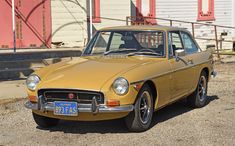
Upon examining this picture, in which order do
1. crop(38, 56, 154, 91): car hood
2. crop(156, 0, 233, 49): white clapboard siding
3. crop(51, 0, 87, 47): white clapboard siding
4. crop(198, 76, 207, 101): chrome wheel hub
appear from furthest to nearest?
crop(156, 0, 233, 49): white clapboard siding
crop(51, 0, 87, 47): white clapboard siding
crop(198, 76, 207, 101): chrome wheel hub
crop(38, 56, 154, 91): car hood

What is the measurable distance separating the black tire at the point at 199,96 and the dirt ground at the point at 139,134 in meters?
0.11

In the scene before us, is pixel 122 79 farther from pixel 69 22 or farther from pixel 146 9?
pixel 146 9

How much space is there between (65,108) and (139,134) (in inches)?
42.3

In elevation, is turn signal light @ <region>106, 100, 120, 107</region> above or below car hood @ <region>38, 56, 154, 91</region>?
below

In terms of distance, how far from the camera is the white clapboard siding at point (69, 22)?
54.0 feet

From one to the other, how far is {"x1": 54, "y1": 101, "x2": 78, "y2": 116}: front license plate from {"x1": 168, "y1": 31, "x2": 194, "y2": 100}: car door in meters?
1.81

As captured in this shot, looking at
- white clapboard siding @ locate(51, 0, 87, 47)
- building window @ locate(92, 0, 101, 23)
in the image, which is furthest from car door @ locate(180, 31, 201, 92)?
building window @ locate(92, 0, 101, 23)

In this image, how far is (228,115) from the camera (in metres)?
8.16

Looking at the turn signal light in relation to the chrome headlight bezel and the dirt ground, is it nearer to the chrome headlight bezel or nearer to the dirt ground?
the dirt ground

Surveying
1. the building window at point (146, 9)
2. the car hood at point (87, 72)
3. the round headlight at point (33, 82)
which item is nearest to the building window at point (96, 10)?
the building window at point (146, 9)

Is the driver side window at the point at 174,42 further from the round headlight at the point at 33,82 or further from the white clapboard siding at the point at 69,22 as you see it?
the white clapboard siding at the point at 69,22

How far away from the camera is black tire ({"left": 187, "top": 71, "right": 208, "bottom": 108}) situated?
8.80 metres

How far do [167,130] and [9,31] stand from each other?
9.88 metres

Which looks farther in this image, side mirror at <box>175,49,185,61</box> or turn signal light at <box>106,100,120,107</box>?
side mirror at <box>175,49,185,61</box>
